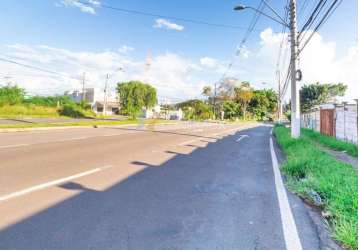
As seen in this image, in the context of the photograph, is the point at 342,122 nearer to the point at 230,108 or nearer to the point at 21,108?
the point at 21,108

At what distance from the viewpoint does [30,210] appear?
3.95m

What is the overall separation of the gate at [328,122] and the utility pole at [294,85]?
21.3ft

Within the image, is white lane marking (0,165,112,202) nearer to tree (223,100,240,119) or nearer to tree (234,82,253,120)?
tree (234,82,253,120)

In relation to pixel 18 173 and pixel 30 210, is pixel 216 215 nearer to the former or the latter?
pixel 30 210

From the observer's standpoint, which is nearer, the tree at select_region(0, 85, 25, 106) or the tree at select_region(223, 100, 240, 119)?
the tree at select_region(0, 85, 25, 106)

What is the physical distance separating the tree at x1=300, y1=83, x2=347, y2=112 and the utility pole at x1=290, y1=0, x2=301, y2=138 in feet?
153

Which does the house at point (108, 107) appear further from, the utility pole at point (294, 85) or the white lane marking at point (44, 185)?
the white lane marking at point (44, 185)

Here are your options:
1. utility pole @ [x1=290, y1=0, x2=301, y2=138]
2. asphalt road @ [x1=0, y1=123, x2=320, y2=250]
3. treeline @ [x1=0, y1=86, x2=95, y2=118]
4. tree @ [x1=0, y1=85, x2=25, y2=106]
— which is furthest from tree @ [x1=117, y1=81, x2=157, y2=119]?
asphalt road @ [x1=0, y1=123, x2=320, y2=250]

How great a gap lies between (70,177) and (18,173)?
116 cm

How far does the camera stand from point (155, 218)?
3.88 m

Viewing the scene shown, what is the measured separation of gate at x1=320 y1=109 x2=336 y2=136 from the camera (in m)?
18.3

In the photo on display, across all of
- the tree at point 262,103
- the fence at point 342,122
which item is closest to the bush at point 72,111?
the fence at point 342,122

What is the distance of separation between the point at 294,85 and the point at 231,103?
7145cm

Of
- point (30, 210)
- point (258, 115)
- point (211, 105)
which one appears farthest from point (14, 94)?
point (258, 115)
